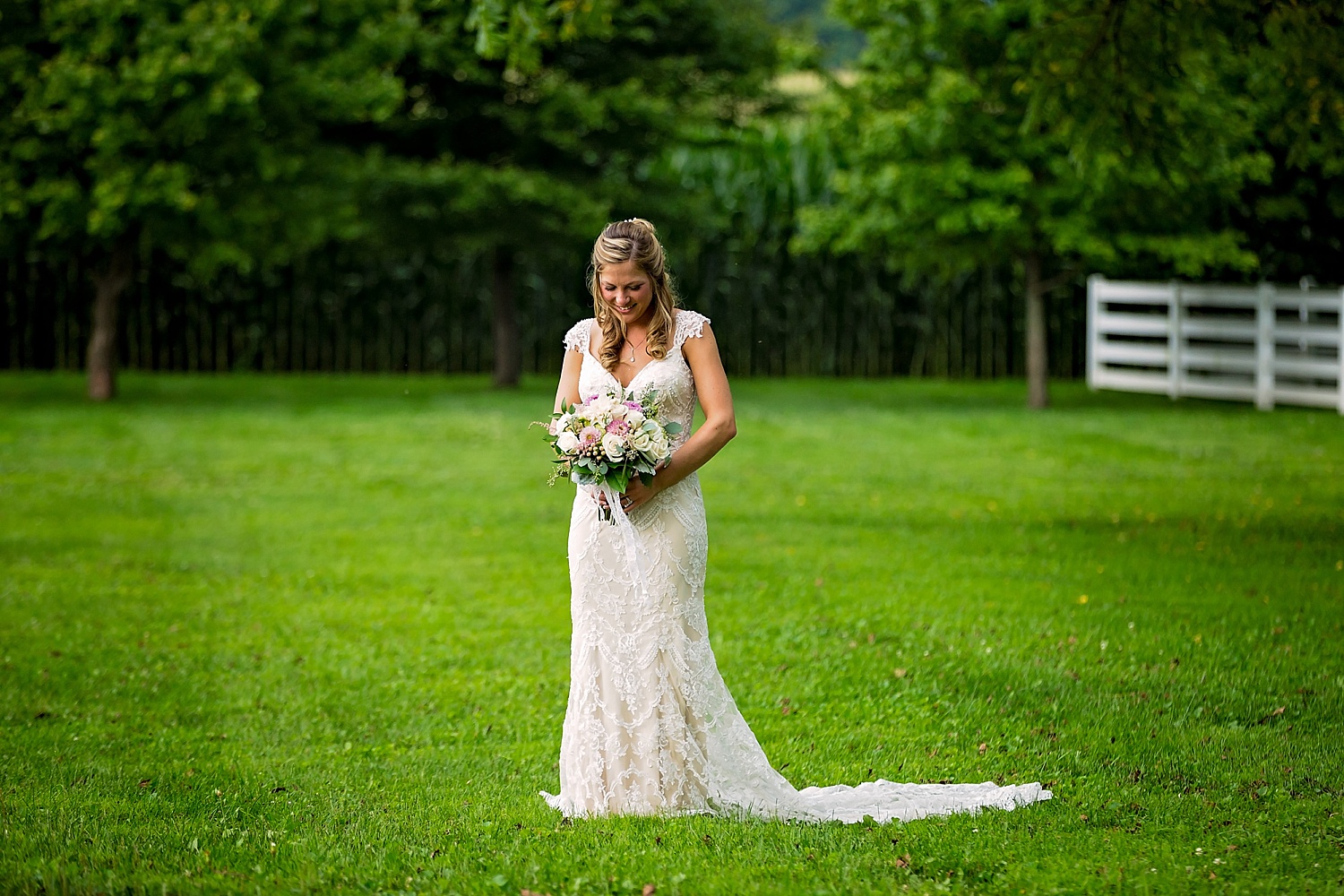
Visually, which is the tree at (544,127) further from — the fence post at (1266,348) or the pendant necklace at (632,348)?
the pendant necklace at (632,348)

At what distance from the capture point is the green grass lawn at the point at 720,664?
A: 512 cm

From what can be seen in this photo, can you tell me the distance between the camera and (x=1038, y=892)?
15.4 feet

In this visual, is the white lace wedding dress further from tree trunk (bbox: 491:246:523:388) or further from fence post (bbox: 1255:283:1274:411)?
tree trunk (bbox: 491:246:523:388)

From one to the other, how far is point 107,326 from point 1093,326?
15.1 m

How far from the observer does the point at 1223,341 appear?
2469 cm

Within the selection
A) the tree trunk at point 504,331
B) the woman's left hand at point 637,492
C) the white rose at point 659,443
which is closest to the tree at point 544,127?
the tree trunk at point 504,331

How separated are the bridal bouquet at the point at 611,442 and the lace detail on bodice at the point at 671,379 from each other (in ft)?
0.47

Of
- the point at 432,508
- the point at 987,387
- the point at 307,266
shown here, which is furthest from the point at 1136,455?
the point at 307,266

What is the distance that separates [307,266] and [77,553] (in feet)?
56.2

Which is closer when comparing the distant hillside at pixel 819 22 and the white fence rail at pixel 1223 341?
the white fence rail at pixel 1223 341

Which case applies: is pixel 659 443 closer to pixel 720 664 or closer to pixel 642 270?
pixel 642 270

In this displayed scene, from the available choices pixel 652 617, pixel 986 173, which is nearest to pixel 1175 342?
pixel 986 173

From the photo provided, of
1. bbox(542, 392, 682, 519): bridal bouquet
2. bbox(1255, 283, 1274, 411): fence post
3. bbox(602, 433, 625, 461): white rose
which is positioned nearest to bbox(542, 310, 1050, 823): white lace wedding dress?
bbox(542, 392, 682, 519): bridal bouquet

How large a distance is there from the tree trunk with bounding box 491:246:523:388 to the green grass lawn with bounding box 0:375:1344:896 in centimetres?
855
